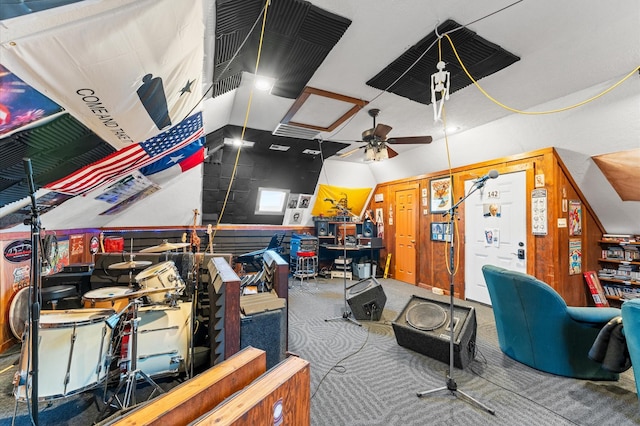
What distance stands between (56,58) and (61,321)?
1.77 metres

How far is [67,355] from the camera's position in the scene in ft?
6.01

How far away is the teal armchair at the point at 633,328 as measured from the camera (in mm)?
1740

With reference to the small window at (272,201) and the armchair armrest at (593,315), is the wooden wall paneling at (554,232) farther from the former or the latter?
the small window at (272,201)

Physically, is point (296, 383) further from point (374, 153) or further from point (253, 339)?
point (374, 153)

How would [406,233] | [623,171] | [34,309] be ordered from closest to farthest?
[34,309] < [623,171] < [406,233]

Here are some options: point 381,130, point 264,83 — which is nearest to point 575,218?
point 381,130

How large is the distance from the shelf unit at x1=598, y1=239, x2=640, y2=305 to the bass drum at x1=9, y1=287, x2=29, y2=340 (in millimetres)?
7309

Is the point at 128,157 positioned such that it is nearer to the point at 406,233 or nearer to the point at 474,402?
the point at 474,402

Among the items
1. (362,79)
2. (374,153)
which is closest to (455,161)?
(374,153)

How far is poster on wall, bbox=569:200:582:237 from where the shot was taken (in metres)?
3.79

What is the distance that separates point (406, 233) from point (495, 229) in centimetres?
204

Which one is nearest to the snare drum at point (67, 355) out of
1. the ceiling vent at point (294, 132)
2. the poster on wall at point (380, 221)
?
the ceiling vent at point (294, 132)

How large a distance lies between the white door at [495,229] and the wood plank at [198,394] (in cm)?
424

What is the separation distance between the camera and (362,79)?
9.30ft
